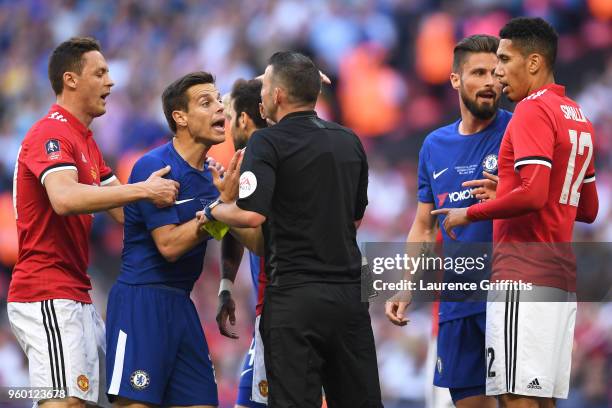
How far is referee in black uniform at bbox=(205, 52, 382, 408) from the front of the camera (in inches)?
176

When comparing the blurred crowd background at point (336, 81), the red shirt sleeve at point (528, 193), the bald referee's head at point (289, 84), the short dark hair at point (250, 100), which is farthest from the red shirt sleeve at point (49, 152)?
the blurred crowd background at point (336, 81)

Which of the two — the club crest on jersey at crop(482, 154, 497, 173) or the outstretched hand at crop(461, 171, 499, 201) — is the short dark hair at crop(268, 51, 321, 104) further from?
the club crest on jersey at crop(482, 154, 497, 173)

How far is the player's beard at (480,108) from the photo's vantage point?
5578mm

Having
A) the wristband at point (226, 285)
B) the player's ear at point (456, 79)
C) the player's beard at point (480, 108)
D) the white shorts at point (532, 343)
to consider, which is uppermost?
the player's ear at point (456, 79)

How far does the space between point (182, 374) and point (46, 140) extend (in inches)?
56.5

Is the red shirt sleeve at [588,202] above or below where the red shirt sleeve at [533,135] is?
below

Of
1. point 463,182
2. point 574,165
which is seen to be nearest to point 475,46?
point 463,182

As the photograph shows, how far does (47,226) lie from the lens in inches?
203

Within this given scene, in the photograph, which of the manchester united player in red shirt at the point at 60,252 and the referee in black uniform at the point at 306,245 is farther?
the manchester united player in red shirt at the point at 60,252

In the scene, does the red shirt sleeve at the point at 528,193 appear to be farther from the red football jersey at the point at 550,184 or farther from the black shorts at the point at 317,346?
the black shorts at the point at 317,346

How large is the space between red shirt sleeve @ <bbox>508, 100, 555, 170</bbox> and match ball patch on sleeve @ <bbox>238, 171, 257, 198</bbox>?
129 centimetres

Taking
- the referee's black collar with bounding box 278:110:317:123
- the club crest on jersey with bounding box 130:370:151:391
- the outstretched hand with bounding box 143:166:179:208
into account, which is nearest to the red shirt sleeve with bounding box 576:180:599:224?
the referee's black collar with bounding box 278:110:317:123

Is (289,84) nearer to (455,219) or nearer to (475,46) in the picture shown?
(455,219)

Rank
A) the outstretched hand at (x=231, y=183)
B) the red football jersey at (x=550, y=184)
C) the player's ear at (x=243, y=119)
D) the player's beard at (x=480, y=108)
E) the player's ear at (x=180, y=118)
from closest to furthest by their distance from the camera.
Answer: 1. the red football jersey at (x=550, y=184)
2. the outstretched hand at (x=231, y=183)
3. the player's ear at (x=180, y=118)
4. the player's beard at (x=480, y=108)
5. the player's ear at (x=243, y=119)
